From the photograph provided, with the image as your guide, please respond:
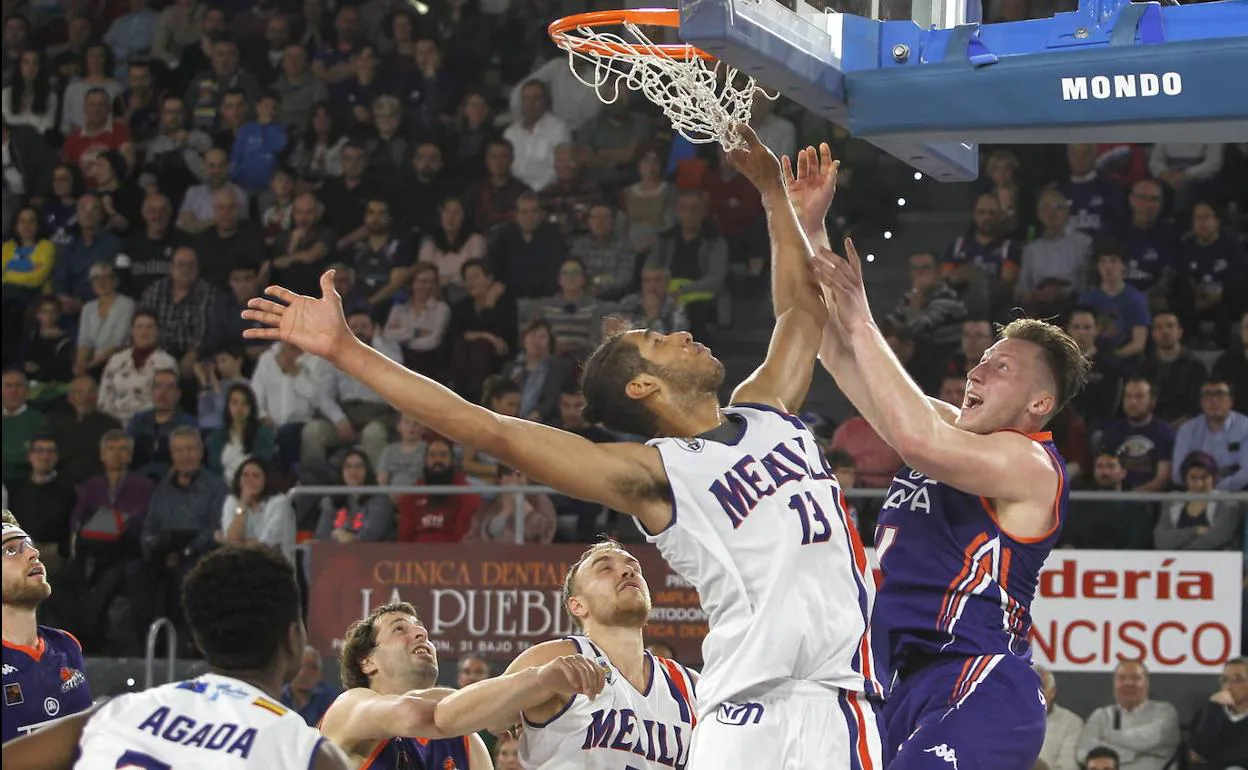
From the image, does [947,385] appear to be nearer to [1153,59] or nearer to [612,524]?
[612,524]

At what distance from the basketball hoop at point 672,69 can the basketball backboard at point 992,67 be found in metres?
0.57

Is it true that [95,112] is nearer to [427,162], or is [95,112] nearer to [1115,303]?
[427,162]

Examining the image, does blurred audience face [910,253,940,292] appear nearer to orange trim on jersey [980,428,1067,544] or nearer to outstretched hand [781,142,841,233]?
outstretched hand [781,142,841,233]

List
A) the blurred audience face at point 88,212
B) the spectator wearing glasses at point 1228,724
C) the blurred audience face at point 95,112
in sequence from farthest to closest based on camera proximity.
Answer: the blurred audience face at point 95,112 < the blurred audience face at point 88,212 < the spectator wearing glasses at point 1228,724

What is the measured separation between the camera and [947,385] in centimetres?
1063

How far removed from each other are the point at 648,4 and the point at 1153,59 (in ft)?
5.75

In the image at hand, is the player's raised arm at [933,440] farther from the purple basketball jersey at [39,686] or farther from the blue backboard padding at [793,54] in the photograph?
the purple basketball jersey at [39,686]

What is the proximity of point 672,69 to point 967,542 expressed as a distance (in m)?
1.86

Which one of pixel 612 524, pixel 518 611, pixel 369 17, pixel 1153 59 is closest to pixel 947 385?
pixel 612 524

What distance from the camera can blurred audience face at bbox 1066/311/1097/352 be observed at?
10867 millimetres

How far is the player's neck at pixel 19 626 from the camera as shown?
699cm

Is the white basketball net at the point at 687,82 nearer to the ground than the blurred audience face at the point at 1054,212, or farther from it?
nearer to the ground

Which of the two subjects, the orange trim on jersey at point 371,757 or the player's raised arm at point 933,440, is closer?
the player's raised arm at point 933,440

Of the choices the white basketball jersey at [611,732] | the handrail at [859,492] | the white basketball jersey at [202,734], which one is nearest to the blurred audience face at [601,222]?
the handrail at [859,492]
